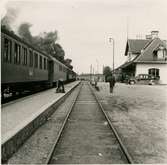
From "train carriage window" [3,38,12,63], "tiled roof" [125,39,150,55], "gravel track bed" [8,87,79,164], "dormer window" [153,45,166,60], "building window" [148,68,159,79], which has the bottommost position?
"gravel track bed" [8,87,79,164]

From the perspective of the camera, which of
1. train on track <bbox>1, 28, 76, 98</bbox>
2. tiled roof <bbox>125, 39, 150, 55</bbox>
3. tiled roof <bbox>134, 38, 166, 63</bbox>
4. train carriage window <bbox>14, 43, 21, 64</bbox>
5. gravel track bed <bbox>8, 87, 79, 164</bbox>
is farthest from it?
tiled roof <bbox>125, 39, 150, 55</bbox>

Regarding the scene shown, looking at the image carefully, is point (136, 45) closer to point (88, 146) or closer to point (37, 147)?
point (88, 146)

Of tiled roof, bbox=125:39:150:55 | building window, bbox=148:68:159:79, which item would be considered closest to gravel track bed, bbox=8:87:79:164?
building window, bbox=148:68:159:79

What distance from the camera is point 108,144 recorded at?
789 cm

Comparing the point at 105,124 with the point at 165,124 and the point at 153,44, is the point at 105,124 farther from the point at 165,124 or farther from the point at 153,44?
the point at 153,44

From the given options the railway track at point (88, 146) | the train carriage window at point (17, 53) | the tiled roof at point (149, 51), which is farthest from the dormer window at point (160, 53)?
the railway track at point (88, 146)

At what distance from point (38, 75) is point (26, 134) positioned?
14102 millimetres

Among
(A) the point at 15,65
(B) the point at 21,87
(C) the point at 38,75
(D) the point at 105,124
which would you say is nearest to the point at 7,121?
(D) the point at 105,124

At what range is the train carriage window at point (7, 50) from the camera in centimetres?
1297

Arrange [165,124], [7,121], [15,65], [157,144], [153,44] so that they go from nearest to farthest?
1. [157,144]
2. [7,121]
3. [165,124]
4. [15,65]
5. [153,44]

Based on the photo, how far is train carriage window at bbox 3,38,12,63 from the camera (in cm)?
1297

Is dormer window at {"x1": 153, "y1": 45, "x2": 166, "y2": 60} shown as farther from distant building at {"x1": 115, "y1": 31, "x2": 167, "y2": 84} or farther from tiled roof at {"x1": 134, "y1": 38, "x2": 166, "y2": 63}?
tiled roof at {"x1": 134, "y1": 38, "x2": 166, "y2": 63}

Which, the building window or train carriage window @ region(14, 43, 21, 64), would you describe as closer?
train carriage window @ region(14, 43, 21, 64)

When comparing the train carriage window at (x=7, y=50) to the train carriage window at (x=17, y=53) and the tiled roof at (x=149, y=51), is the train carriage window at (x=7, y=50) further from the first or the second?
the tiled roof at (x=149, y=51)
